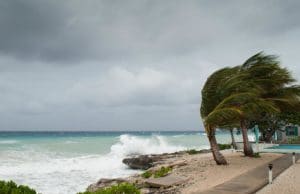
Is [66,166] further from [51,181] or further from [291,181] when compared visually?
[291,181]

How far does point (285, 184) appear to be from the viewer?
1330 cm

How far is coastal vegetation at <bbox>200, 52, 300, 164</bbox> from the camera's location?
18.8 m

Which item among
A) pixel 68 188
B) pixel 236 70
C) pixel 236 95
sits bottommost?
pixel 68 188

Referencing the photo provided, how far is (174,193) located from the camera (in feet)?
40.9

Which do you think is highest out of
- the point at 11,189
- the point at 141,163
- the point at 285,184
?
the point at 11,189

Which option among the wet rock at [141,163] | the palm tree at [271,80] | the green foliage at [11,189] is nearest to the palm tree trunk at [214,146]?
the palm tree at [271,80]

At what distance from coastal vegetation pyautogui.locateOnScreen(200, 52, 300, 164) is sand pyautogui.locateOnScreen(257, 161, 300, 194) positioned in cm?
366

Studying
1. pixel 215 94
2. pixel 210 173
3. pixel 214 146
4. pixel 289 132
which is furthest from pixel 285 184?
pixel 289 132

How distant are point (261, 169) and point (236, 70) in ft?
22.2

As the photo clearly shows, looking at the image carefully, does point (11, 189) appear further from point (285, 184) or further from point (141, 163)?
point (141, 163)

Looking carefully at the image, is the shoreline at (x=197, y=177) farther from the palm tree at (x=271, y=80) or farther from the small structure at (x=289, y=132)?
the small structure at (x=289, y=132)

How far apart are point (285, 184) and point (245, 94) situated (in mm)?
6488

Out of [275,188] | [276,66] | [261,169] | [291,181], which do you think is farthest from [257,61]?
[275,188]

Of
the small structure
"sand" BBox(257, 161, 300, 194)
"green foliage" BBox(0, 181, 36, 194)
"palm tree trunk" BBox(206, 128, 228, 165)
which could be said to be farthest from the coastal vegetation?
the small structure
